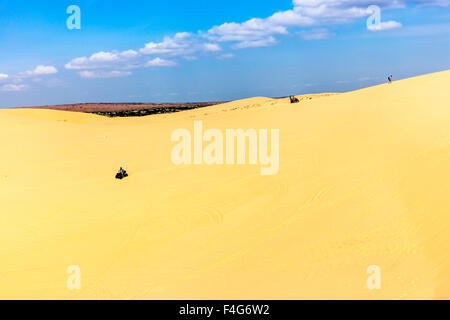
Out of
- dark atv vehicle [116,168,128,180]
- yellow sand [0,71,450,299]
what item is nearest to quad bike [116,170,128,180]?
dark atv vehicle [116,168,128,180]

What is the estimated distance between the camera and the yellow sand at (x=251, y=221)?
506 cm

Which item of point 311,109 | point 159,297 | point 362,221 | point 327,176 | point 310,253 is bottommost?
point 159,297

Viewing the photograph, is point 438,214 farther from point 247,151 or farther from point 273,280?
point 247,151

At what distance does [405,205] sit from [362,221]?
1000 mm

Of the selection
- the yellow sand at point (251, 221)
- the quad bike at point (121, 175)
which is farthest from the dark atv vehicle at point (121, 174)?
the yellow sand at point (251, 221)

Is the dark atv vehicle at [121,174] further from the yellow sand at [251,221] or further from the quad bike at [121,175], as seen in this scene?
the yellow sand at [251,221]

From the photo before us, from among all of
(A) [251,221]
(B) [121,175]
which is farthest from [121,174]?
(A) [251,221]

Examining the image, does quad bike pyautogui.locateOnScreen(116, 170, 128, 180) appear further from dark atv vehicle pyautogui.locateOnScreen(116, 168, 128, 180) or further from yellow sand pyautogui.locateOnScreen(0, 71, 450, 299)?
yellow sand pyautogui.locateOnScreen(0, 71, 450, 299)

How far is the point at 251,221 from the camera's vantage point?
667 cm

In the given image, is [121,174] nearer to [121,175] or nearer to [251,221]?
[121,175]

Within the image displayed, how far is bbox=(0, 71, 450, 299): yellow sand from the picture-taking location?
506 centimetres

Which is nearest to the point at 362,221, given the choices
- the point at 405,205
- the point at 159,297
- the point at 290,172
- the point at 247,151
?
the point at 405,205

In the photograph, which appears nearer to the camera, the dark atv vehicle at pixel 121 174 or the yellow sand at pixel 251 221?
the yellow sand at pixel 251 221

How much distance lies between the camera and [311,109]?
15.9m
